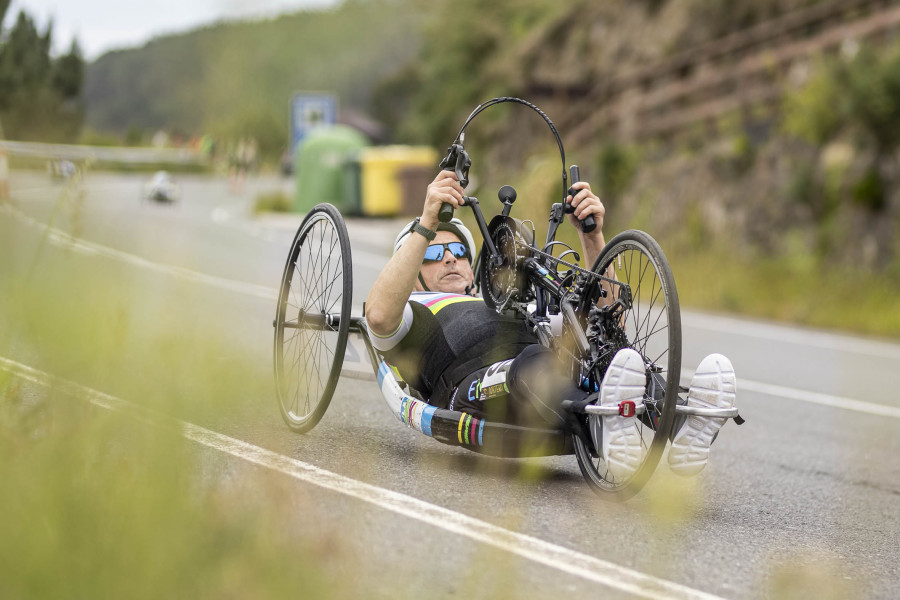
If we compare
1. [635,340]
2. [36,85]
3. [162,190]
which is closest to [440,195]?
[635,340]

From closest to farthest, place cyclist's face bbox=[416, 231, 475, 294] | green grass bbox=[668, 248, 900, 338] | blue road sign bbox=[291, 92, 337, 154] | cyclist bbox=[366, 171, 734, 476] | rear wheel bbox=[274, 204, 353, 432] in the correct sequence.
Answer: cyclist bbox=[366, 171, 734, 476] < rear wheel bbox=[274, 204, 353, 432] < cyclist's face bbox=[416, 231, 475, 294] < green grass bbox=[668, 248, 900, 338] < blue road sign bbox=[291, 92, 337, 154]

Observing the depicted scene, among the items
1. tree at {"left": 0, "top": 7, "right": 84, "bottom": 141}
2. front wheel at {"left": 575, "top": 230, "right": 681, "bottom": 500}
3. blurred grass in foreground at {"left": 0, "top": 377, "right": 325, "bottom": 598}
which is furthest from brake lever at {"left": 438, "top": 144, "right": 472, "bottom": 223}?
tree at {"left": 0, "top": 7, "right": 84, "bottom": 141}

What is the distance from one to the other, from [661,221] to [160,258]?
18074 mm

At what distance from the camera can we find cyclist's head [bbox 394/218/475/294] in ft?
19.4

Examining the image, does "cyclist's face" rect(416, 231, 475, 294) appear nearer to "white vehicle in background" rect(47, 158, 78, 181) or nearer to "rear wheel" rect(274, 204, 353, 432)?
"rear wheel" rect(274, 204, 353, 432)

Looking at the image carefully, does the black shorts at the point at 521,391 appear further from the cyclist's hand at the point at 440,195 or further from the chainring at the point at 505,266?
the cyclist's hand at the point at 440,195

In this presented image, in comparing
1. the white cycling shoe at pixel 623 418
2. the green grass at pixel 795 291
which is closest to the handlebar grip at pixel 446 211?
the white cycling shoe at pixel 623 418

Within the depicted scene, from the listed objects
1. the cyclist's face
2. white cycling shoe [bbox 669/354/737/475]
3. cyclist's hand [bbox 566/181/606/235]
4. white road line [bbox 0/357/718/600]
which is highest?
cyclist's hand [bbox 566/181/606/235]

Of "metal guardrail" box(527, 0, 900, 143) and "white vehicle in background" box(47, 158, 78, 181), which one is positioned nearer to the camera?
"white vehicle in background" box(47, 158, 78, 181)

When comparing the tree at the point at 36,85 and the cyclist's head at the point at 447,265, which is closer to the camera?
the cyclist's head at the point at 447,265

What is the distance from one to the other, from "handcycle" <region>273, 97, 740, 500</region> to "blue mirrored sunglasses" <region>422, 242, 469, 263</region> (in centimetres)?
15

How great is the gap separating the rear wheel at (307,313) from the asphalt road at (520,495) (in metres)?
0.15

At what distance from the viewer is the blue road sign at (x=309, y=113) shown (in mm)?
35031

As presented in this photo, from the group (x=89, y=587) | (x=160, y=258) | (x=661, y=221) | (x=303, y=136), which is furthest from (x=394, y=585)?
(x=303, y=136)
